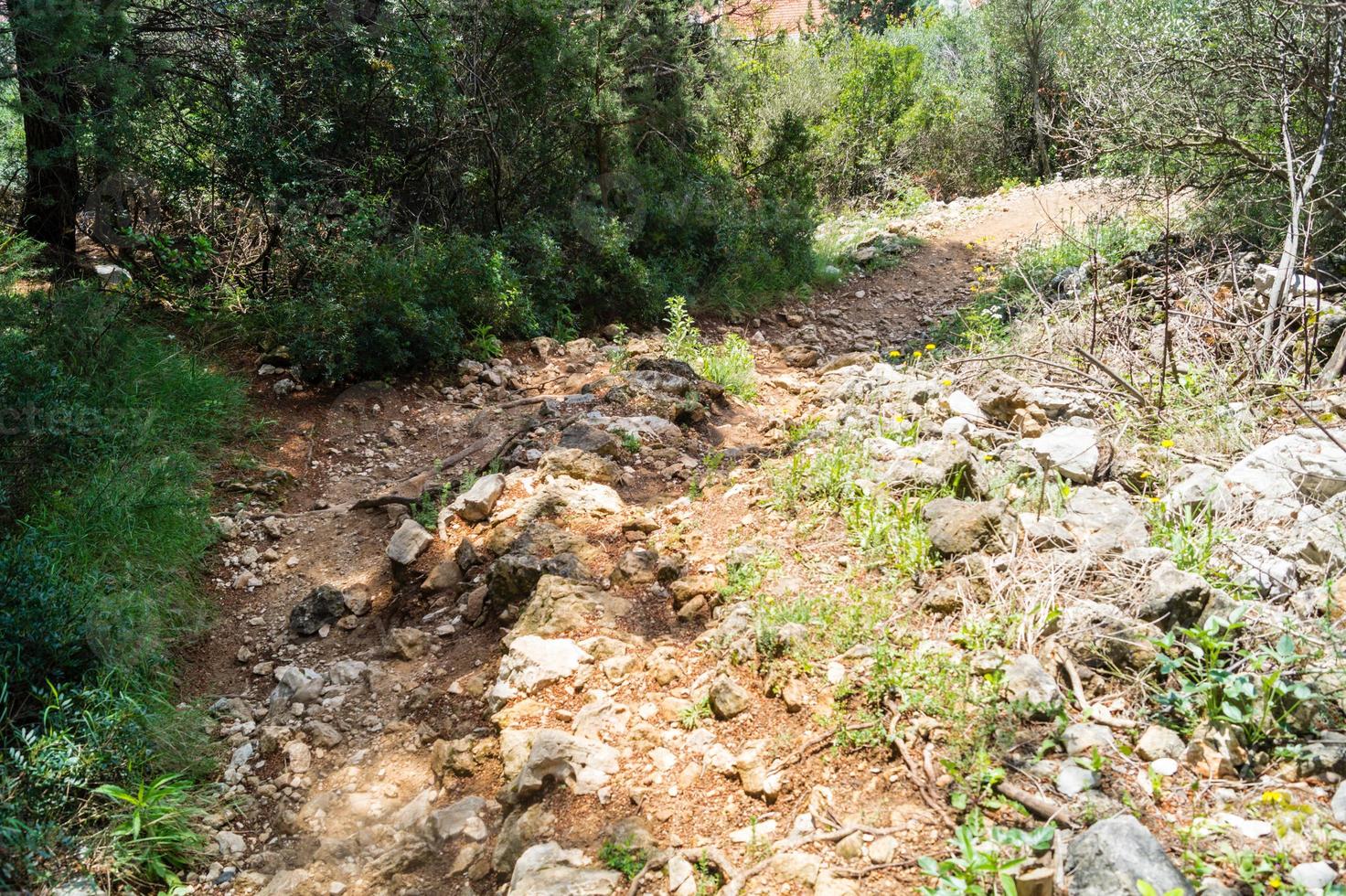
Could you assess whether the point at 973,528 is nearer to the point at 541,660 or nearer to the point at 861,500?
the point at 861,500

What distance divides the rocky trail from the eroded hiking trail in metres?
0.01

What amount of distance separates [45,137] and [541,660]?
5.73m

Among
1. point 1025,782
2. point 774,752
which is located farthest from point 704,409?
point 1025,782

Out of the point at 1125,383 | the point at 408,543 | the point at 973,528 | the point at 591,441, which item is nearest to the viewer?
the point at 973,528

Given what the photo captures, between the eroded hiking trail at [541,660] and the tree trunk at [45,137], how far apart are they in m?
1.97

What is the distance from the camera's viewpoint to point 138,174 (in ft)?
20.8

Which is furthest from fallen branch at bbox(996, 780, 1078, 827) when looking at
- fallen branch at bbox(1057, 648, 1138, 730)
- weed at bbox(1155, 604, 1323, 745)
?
weed at bbox(1155, 604, 1323, 745)

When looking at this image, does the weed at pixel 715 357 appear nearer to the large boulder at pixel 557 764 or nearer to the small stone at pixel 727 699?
the small stone at pixel 727 699

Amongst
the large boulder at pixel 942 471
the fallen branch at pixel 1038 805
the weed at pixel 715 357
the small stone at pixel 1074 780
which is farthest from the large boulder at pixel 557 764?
the weed at pixel 715 357

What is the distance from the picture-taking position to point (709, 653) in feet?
10.4

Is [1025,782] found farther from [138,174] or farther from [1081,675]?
[138,174]

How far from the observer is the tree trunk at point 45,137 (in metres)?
4.84

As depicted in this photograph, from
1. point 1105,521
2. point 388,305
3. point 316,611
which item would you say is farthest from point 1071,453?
point 388,305

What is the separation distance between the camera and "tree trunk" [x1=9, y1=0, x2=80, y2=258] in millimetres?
4844
